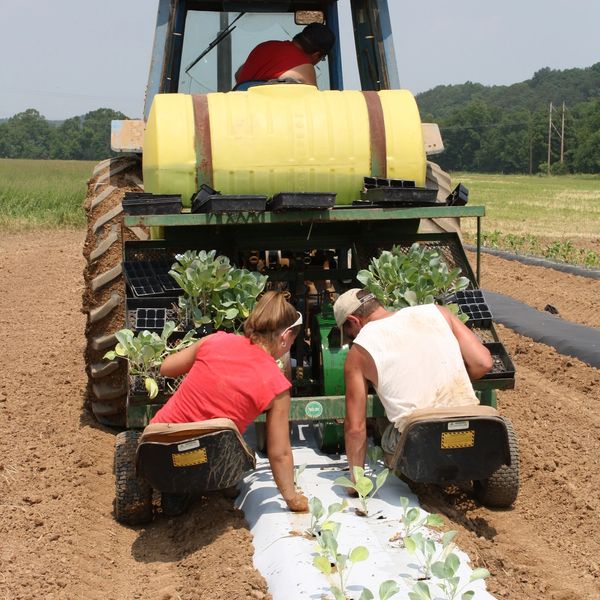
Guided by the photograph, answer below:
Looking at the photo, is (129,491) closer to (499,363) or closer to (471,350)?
(471,350)

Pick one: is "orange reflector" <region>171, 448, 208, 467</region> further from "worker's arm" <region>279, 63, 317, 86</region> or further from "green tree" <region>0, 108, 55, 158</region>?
"green tree" <region>0, 108, 55, 158</region>

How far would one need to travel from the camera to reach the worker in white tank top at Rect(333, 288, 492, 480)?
4.27m

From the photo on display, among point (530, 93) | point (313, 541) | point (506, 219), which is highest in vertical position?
point (530, 93)

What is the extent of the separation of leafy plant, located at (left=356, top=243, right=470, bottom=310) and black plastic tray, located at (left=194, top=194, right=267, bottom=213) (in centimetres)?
62

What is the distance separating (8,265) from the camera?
14.7 m

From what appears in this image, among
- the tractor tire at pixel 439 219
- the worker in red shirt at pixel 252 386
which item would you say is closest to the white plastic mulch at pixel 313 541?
the worker in red shirt at pixel 252 386

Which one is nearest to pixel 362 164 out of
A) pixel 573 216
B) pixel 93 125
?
pixel 573 216

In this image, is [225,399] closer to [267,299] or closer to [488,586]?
[267,299]

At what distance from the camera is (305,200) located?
15.6 feet

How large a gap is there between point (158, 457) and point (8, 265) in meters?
11.5

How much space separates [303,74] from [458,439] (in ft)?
9.78

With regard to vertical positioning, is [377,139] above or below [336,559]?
above

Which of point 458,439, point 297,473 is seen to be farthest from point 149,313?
point 458,439

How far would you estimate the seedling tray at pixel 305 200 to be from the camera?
15.5ft
